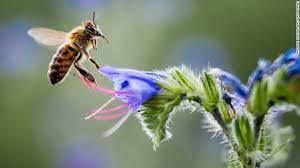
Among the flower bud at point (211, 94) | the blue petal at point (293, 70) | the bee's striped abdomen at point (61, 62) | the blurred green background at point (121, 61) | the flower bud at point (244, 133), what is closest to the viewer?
the blue petal at point (293, 70)

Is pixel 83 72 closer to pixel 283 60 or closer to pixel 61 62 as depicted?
pixel 61 62

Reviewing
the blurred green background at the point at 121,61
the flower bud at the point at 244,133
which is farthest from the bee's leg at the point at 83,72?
the blurred green background at the point at 121,61

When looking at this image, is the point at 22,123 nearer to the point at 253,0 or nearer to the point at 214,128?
the point at 253,0

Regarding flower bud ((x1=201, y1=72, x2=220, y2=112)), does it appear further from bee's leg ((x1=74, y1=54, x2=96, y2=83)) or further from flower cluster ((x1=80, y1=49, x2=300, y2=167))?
bee's leg ((x1=74, y1=54, x2=96, y2=83))

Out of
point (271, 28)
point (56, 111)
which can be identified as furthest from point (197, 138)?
point (271, 28)

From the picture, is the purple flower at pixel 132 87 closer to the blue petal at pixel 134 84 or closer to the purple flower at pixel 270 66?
the blue petal at pixel 134 84

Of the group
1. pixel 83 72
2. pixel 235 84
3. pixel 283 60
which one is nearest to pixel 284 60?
pixel 283 60
